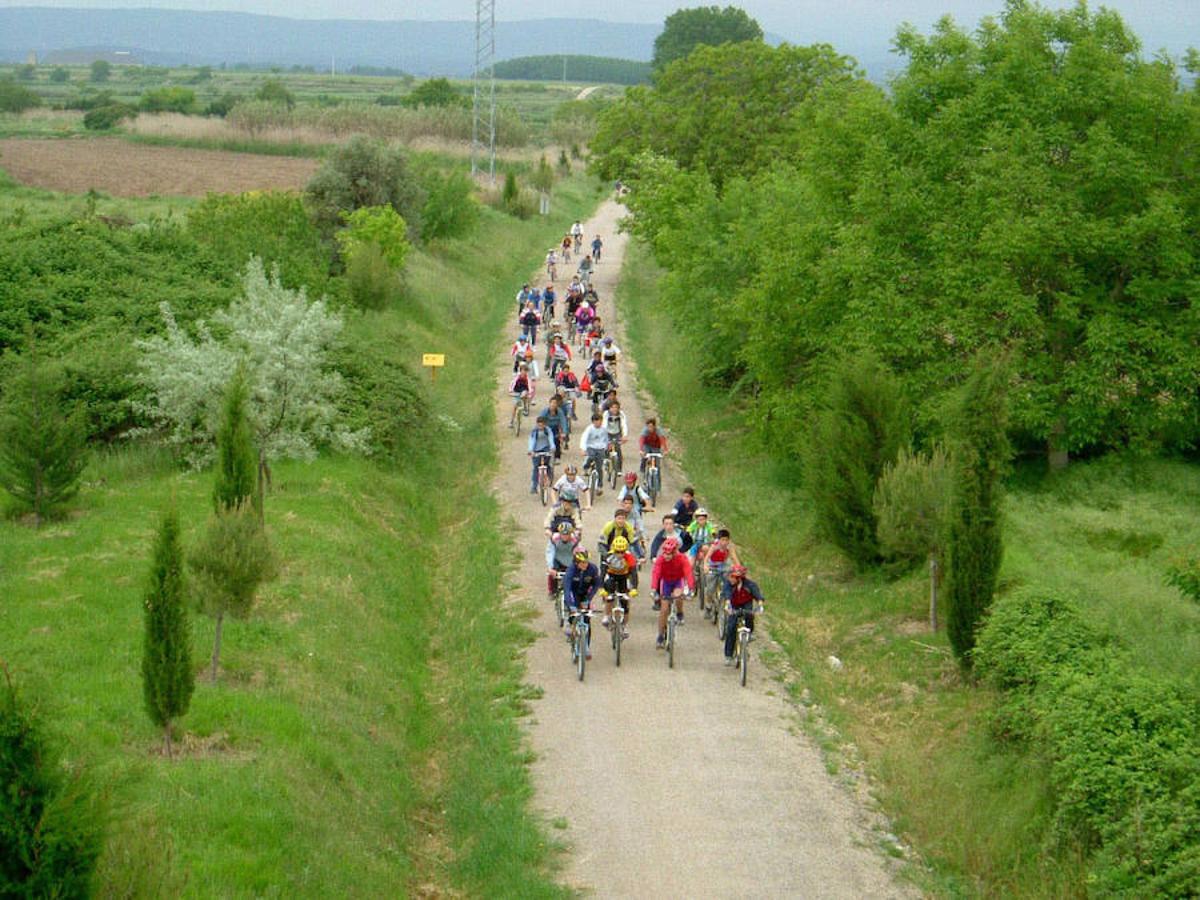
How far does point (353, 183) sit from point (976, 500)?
34187mm

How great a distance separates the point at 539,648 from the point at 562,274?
128 ft

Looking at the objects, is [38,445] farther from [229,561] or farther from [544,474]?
[544,474]

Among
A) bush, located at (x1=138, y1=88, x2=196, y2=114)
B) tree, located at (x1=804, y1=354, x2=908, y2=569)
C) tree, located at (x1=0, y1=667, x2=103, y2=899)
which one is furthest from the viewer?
bush, located at (x1=138, y1=88, x2=196, y2=114)

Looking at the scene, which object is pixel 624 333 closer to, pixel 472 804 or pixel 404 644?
pixel 404 644

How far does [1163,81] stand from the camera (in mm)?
24562

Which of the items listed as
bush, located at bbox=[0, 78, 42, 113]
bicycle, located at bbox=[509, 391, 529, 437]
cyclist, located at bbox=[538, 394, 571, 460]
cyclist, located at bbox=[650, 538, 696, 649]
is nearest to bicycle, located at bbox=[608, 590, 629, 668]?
cyclist, located at bbox=[650, 538, 696, 649]

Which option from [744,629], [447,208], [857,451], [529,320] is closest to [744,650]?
[744,629]

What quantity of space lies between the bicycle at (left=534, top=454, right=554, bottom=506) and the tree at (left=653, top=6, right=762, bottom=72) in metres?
105

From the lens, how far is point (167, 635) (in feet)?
40.3

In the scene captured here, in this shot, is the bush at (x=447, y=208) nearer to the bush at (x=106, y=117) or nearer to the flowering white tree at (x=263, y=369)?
the flowering white tree at (x=263, y=369)

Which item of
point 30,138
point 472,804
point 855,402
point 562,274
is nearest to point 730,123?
point 562,274

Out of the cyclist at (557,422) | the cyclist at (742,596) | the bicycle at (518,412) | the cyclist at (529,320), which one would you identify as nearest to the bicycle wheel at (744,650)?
the cyclist at (742,596)

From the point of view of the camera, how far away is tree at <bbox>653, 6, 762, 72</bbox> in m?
125

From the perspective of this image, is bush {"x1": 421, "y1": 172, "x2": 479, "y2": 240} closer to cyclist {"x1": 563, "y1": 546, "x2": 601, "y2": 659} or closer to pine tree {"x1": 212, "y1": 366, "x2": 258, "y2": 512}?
pine tree {"x1": 212, "y1": 366, "x2": 258, "y2": 512}
